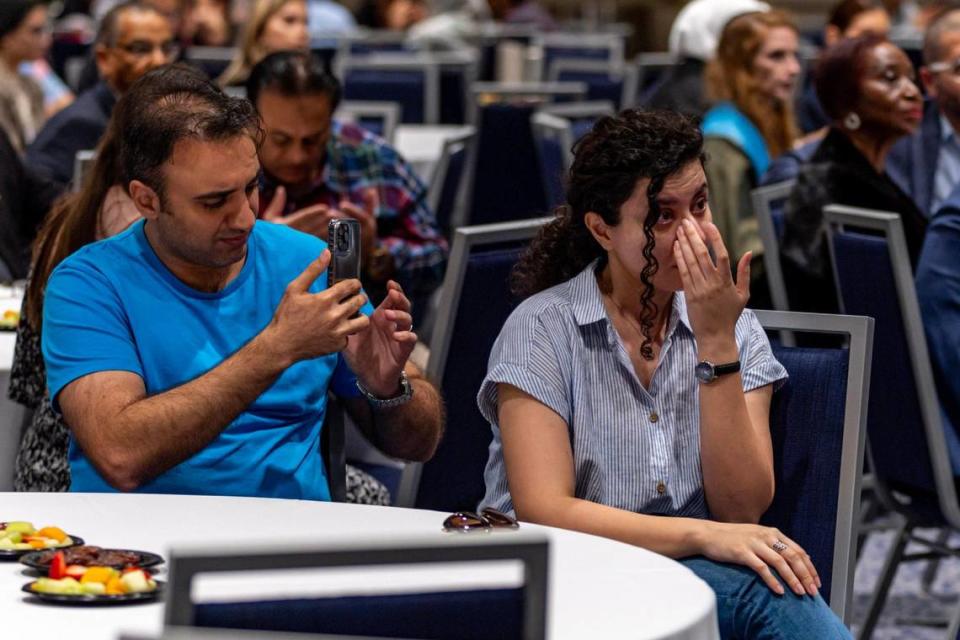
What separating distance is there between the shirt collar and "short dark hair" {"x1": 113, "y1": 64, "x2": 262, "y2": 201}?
52 cm

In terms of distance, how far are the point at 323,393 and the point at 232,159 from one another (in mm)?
374

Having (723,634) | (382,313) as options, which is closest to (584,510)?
(723,634)

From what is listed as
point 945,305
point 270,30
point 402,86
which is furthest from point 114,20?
point 945,305

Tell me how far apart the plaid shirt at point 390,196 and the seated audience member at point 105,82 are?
108 cm

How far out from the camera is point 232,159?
239 cm

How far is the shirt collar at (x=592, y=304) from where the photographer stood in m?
2.35

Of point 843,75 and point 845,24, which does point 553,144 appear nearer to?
point 843,75

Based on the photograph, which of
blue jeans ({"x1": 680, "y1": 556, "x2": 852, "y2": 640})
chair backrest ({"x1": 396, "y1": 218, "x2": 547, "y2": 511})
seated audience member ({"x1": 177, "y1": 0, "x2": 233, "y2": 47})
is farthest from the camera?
seated audience member ({"x1": 177, "y1": 0, "x2": 233, "y2": 47})

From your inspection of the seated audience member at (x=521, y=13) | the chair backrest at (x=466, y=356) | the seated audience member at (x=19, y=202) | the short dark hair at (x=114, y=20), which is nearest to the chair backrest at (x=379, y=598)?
the chair backrest at (x=466, y=356)

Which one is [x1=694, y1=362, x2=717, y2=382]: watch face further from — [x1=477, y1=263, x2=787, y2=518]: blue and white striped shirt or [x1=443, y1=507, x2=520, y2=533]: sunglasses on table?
[x1=443, y1=507, x2=520, y2=533]: sunglasses on table

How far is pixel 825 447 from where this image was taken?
7.76ft

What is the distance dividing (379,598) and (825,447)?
4.00 feet

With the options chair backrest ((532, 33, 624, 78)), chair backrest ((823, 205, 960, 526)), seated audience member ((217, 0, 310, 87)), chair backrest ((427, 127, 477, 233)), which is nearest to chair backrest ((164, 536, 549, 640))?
chair backrest ((823, 205, 960, 526))

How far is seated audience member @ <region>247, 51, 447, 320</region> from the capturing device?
12.1 feet
